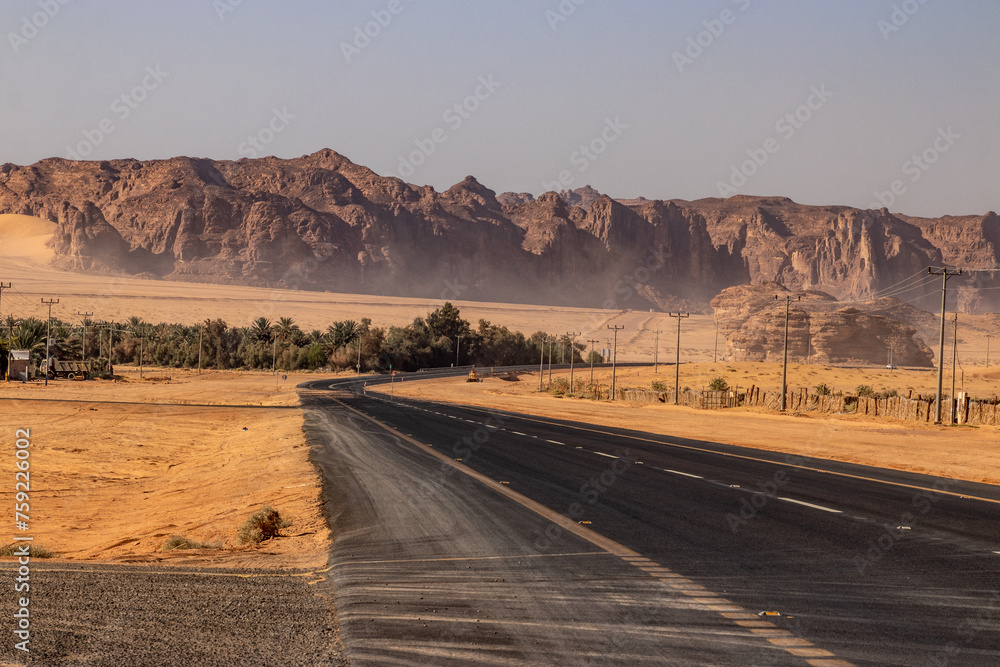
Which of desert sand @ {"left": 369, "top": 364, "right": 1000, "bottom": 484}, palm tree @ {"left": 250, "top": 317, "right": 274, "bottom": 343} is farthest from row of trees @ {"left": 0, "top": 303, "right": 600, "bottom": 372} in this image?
desert sand @ {"left": 369, "top": 364, "right": 1000, "bottom": 484}

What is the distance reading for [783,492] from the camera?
17.4 meters

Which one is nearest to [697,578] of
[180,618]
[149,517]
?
[180,618]

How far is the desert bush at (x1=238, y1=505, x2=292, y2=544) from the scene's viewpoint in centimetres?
1330

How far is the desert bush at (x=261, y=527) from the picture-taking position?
13305 millimetres

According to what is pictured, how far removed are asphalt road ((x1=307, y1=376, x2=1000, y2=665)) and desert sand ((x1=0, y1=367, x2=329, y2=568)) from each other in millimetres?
1323

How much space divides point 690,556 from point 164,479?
2088 cm

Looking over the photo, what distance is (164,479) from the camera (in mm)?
26875

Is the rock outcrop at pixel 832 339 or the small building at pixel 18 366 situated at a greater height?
the rock outcrop at pixel 832 339

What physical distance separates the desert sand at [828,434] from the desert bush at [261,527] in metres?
17.4

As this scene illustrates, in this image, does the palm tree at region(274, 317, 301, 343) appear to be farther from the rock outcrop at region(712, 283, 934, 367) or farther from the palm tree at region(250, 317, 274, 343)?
the rock outcrop at region(712, 283, 934, 367)

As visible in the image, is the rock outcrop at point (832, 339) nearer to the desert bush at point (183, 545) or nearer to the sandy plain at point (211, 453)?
the sandy plain at point (211, 453)

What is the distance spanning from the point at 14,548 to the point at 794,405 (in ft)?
172

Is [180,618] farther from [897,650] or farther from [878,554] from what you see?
[878,554]

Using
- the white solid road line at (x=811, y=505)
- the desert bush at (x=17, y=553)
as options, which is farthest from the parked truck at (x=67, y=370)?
the white solid road line at (x=811, y=505)
